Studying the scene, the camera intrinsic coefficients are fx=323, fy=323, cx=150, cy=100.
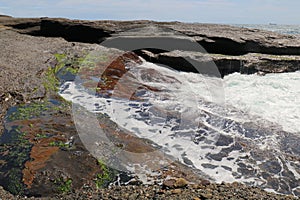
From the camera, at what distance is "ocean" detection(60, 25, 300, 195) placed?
4594 millimetres

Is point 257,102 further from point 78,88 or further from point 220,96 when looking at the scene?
point 78,88

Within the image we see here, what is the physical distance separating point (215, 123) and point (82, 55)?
20.3 ft

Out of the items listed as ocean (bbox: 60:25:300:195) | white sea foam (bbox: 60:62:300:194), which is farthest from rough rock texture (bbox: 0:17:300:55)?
ocean (bbox: 60:25:300:195)

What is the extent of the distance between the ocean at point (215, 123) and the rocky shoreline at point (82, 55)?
475mm

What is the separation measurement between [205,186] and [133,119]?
2707mm

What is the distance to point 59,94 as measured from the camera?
740cm

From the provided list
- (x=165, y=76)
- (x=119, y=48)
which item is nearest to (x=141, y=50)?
(x=119, y=48)

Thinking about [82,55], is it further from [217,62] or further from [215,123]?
[215,123]

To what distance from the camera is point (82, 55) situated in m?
11.0

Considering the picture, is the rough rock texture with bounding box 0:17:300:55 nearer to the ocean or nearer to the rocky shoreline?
the rocky shoreline

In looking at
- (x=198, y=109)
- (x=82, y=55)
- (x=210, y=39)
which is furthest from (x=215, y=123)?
(x=210, y=39)

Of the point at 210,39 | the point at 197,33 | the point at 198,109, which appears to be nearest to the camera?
the point at 198,109

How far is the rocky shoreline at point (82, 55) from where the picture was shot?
3.74m

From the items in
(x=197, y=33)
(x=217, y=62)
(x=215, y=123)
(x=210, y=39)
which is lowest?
(x=215, y=123)
